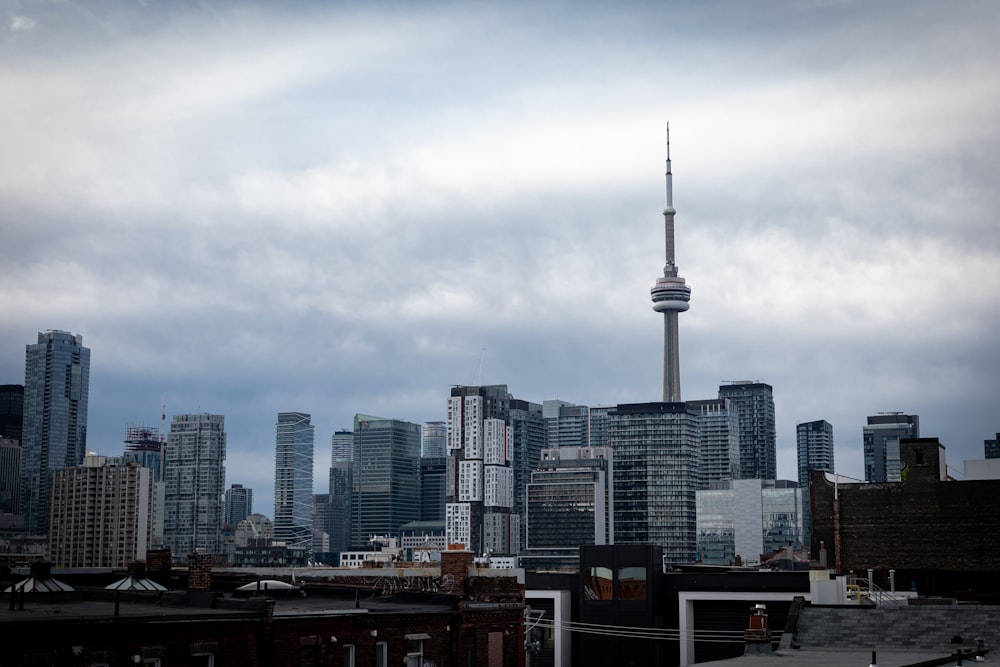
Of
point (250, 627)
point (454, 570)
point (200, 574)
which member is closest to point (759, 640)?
point (454, 570)

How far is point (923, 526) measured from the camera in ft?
363

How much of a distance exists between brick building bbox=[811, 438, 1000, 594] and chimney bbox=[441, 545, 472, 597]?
53.9m

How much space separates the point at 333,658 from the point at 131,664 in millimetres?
8933

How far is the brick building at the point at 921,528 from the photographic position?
10962 cm

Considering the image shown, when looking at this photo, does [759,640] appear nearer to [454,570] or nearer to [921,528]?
[454,570]

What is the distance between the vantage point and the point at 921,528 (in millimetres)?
110562

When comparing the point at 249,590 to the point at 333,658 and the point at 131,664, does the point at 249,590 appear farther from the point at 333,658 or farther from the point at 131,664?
the point at 131,664

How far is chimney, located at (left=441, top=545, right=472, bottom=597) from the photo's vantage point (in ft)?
224

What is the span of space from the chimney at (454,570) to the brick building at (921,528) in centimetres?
5392

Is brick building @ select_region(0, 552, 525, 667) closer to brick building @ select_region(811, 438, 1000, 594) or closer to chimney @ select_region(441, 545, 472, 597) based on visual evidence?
chimney @ select_region(441, 545, 472, 597)

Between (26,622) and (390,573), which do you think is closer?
(26,622)

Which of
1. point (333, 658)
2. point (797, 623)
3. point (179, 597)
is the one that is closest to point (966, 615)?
point (797, 623)

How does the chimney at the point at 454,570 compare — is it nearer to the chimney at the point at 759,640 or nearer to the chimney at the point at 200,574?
the chimney at the point at 200,574

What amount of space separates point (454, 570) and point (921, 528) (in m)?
59.3
